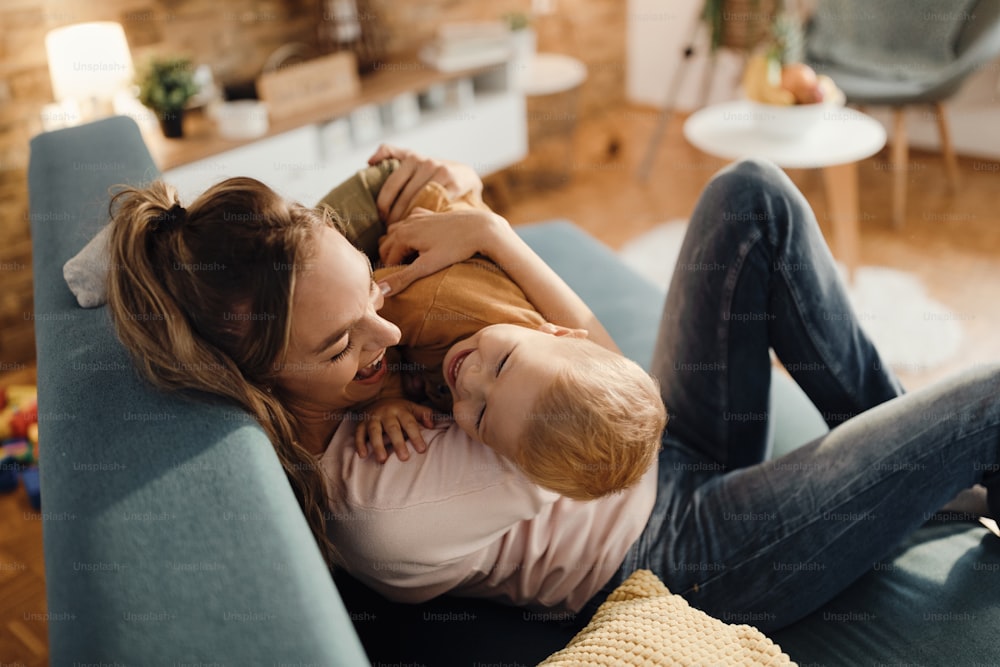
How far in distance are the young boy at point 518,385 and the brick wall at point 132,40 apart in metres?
1.97

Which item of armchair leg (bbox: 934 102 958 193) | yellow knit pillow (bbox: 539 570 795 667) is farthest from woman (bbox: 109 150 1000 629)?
armchair leg (bbox: 934 102 958 193)

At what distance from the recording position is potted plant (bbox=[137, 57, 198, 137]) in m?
2.54

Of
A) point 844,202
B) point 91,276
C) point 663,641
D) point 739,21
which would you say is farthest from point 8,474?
point 739,21

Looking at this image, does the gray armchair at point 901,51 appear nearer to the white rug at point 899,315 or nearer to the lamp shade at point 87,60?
the white rug at point 899,315

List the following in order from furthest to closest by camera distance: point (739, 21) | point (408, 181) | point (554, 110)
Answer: point (554, 110), point (739, 21), point (408, 181)

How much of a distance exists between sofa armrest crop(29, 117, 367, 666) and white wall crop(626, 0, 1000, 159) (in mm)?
3495

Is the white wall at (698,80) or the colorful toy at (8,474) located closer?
the colorful toy at (8,474)

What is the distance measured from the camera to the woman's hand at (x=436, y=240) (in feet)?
3.67

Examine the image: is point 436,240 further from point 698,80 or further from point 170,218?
point 698,80

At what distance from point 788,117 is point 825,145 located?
15 centimetres

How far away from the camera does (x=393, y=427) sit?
39.0 inches

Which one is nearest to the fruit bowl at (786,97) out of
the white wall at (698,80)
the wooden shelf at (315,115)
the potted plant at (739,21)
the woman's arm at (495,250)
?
the potted plant at (739,21)

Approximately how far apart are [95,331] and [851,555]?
103 cm

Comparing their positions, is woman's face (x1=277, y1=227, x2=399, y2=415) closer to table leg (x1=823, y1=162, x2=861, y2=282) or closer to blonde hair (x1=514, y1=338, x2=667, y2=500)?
blonde hair (x1=514, y1=338, x2=667, y2=500)
